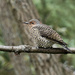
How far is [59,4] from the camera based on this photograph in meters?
6.90

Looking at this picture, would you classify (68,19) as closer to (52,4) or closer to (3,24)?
(52,4)

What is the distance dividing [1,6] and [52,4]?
2.08 metres

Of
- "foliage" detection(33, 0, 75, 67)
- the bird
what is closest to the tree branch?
the bird

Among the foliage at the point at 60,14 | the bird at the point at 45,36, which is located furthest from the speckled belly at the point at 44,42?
the foliage at the point at 60,14

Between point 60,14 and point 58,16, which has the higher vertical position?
point 60,14

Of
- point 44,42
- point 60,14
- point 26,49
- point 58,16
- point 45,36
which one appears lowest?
point 26,49

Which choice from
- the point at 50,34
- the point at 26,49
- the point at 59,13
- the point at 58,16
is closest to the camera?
the point at 26,49

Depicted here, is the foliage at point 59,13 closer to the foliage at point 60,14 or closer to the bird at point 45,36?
the foliage at point 60,14

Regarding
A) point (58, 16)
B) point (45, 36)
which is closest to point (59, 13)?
point (58, 16)

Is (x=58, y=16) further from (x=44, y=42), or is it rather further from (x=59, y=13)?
(x=44, y=42)

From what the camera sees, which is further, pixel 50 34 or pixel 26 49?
pixel 50 34

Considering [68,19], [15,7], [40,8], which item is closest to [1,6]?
[15,7]

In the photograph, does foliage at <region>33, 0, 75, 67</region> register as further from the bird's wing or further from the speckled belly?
the speckled belly

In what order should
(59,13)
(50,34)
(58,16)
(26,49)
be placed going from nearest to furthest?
(26,49)
(50,34)
(58,16)
(59,13)
